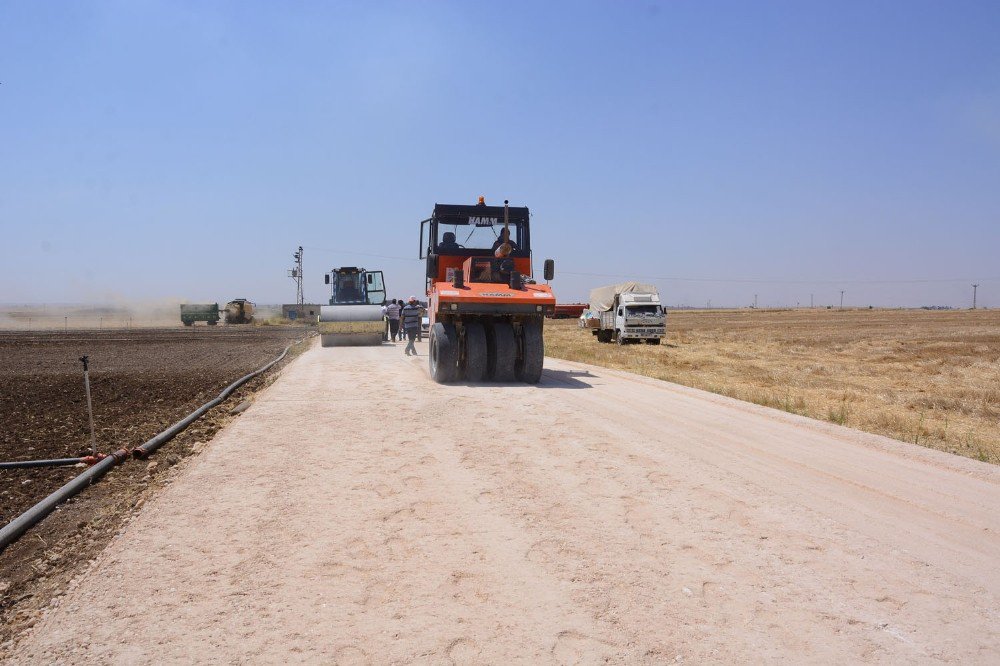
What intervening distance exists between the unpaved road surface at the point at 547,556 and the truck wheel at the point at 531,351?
508 cm

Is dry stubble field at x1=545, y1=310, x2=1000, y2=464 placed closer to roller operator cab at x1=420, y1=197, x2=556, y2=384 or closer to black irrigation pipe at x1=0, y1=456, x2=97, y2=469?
roller operator cab at x1=420, y1=197, x2=556, y2=384

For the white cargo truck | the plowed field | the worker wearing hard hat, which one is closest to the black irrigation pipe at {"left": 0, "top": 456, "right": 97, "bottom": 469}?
the plowed field

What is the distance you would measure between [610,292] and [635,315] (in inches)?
131

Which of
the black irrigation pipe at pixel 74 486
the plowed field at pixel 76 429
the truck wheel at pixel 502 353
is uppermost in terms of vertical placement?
the truck wheel at pixel 502 353

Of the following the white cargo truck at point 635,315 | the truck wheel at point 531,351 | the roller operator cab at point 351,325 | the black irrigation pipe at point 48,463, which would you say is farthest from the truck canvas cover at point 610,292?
the black irrigation pipe at point 48,463

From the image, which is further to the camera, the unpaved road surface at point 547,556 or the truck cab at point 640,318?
the truck cab at point 640,318

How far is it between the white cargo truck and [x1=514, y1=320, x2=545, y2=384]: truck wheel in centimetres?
1981

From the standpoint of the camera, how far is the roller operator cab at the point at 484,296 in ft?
43.4

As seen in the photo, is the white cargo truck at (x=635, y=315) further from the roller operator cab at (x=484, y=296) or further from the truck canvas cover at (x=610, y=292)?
the roller operator cab at (x=484, y=296)

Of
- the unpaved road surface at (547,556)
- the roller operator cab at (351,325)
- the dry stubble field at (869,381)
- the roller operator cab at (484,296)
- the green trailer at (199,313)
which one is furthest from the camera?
the green trailer at (199,313)

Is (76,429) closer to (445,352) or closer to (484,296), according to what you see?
(445,352)

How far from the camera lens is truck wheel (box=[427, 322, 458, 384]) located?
13.3 meters

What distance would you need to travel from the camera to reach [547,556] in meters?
4.67

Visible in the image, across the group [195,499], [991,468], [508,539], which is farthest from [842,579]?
[195,499]
